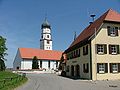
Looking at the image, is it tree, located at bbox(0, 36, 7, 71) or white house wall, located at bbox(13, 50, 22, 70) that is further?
white house wall, located at bbox(13, 50, 22, 70)

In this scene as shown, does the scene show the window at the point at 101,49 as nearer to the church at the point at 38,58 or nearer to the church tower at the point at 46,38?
the church at the point at 38,58

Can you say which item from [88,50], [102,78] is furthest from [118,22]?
[102,78]

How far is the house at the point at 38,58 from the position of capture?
9207cm

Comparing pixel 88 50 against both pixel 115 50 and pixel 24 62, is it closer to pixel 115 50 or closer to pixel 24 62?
pixel 115 50

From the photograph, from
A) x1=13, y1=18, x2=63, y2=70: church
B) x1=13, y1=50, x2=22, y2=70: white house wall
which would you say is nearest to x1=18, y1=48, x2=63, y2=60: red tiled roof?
x1=13, y1=18, x2=63, y2=70: church

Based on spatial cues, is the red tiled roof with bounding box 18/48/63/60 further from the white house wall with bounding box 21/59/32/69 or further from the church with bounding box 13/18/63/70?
the white house wall with bounding box 21/59/32/69

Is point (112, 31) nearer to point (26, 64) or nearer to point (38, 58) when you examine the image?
point (26, 64)

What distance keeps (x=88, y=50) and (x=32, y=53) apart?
205 feet

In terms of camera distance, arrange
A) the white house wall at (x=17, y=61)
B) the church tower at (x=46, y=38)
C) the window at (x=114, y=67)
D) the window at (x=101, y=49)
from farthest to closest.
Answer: the church tower at (x=46, y=38) < the white house wall at (x=17, y=61) < the window at (x=101, y=49) < the window at (x=114, y=67)

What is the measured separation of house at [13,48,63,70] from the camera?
9207 cm

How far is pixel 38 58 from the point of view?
95000 mm

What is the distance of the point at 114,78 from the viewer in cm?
3434

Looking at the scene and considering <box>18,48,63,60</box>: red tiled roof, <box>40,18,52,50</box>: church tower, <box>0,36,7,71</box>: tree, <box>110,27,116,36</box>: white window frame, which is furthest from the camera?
<box>40,18,52,50</box>: church tower

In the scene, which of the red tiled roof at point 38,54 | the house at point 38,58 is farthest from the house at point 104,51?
the red tiled roof at point 38,54
